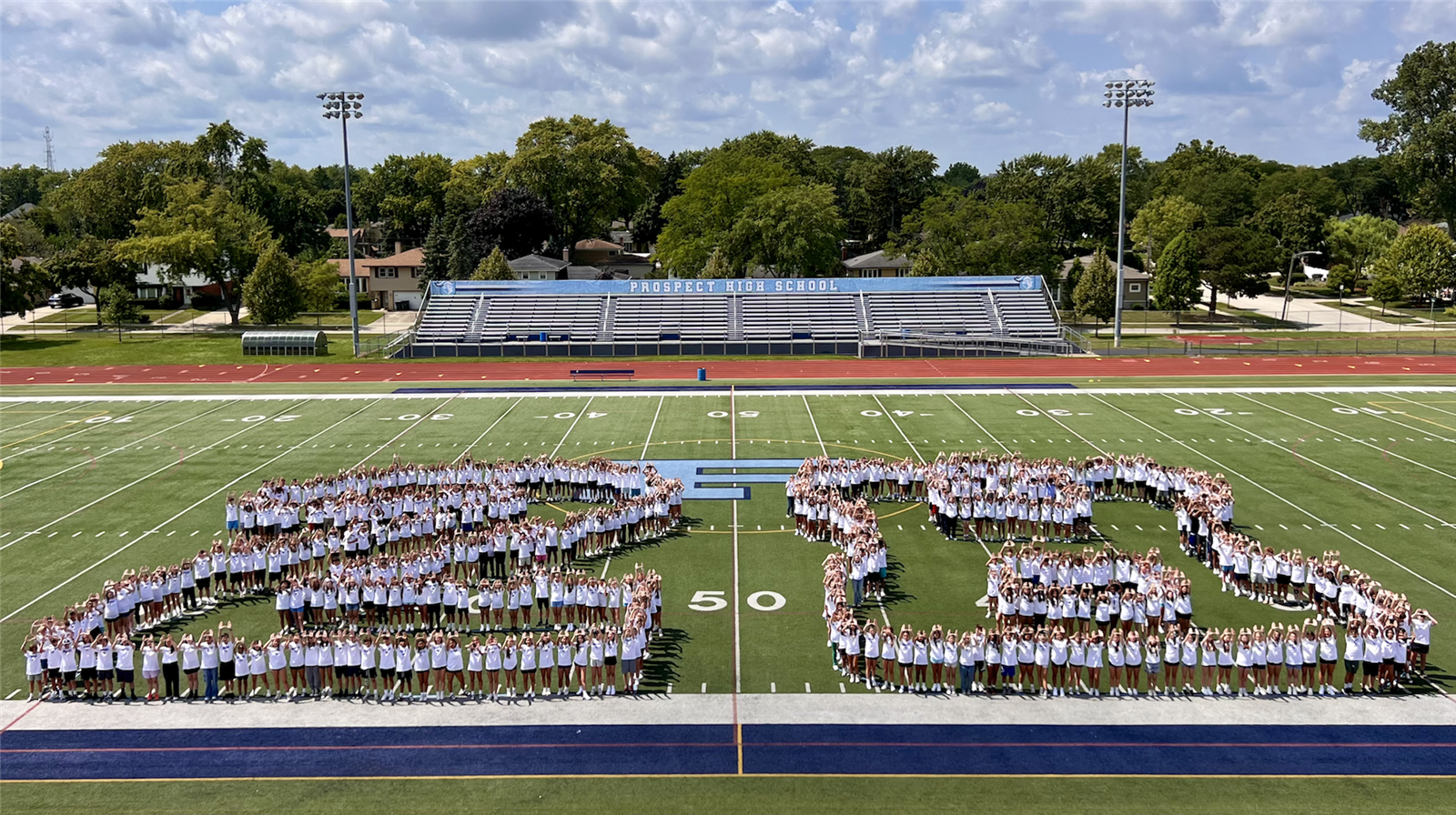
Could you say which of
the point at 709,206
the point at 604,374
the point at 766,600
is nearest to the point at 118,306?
the point at 604,374

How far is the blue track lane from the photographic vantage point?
41.8ft

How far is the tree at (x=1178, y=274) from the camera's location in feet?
212

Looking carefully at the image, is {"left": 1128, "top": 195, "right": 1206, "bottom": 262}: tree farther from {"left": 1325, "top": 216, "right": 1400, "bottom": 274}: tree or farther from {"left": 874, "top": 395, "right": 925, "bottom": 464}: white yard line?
{"left": 874, "top": 395, "right": 925, "bottom": 464}: white yard line

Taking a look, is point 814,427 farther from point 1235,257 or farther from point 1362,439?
point 1235,257

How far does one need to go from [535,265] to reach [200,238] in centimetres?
2315

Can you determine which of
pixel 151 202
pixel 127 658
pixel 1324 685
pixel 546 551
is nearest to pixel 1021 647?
pixel 1324 685

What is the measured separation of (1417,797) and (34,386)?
1911 inches

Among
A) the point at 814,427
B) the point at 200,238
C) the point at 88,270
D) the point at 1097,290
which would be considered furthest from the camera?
the point at 88,270

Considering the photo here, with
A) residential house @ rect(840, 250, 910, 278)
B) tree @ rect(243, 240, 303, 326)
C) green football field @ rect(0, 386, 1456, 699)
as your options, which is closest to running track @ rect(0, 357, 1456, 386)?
green football field @ rect(0, 386, 1456, 699)

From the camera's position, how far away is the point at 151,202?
73.6 meters

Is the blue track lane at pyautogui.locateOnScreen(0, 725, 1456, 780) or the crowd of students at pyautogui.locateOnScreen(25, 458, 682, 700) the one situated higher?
the crowd of students at pyautogui.locateOnScreen(25, 458, 682, 700)

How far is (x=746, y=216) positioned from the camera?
6956cm

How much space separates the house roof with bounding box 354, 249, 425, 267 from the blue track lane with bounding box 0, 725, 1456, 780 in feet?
234

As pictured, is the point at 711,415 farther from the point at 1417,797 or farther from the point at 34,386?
the point at 34,386
